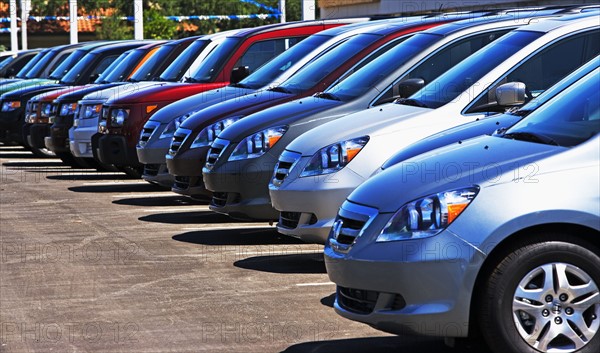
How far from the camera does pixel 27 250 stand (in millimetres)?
9734


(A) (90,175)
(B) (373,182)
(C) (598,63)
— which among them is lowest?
(A) (90,175)

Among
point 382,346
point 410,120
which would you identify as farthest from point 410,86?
point 382,346

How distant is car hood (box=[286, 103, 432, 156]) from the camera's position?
27.7 ft

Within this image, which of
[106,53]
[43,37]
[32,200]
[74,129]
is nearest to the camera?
[32,200]

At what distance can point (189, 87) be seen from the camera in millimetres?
13922

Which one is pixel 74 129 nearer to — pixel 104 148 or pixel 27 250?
pixel 104 148

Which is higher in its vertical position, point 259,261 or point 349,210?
point 349,210

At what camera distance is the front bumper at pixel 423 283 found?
5.51m

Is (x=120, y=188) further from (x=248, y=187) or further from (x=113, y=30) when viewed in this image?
(x=113, y=30)

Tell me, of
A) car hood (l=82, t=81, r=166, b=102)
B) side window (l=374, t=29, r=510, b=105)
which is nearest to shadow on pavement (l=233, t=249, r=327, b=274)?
side window (l=374, t=29, r=510, b=105)

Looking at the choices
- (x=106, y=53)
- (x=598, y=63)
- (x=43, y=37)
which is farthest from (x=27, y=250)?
(x=43, y=37)

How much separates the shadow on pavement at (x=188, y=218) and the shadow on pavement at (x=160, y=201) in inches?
32.6

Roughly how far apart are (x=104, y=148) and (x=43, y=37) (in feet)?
163

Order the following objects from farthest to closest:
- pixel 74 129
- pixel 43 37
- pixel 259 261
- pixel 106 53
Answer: pixel 43 37
pixel 106 53
pixel 74 129
pixel 259 261
